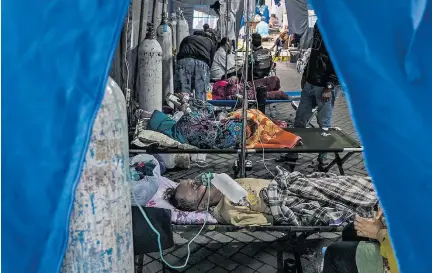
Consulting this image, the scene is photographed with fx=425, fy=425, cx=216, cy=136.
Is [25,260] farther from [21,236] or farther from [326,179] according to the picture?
[326,179]

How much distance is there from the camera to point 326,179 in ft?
12.7

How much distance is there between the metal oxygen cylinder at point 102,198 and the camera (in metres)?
1.76

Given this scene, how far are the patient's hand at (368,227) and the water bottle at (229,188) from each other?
3.36ft

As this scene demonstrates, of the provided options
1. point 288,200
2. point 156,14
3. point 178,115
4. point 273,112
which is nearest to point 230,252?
point 288,200

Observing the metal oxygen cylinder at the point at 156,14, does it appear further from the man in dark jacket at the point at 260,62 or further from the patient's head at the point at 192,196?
the patient's head at the point at 192,196

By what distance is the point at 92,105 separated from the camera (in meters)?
1.57

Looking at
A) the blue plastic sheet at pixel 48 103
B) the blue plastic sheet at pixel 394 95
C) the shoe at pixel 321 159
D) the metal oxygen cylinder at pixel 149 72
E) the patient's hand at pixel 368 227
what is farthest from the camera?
the metal oxygen cylinder at pixel 149 72

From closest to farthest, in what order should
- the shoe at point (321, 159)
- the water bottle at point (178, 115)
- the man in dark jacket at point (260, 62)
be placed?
the water bottle at point (178, 115)
the shoe at point (321, 159)
the man in dark jacket at point (260, 62)

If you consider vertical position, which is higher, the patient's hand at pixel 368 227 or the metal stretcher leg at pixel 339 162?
the patient's hand at pixel 368 227

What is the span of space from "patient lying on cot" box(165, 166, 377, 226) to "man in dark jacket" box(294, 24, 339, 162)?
2.05m

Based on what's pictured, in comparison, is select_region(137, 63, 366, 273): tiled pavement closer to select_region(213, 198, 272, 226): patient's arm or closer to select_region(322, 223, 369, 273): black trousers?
select_region(213, 198, 272, 226): patient's arm

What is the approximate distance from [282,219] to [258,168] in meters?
2.54

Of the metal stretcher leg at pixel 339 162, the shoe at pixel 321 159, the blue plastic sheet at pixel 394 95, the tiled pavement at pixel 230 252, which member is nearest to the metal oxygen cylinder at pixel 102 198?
the blue plastic sheet at pixel 394 95

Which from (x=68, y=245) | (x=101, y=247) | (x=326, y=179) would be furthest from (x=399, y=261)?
(x=326, y=179)
